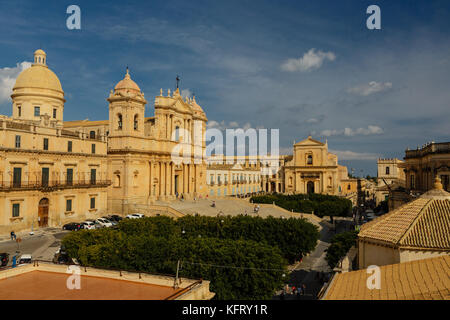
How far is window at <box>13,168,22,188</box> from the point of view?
103 feet

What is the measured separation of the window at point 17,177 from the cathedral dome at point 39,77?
14.7 m

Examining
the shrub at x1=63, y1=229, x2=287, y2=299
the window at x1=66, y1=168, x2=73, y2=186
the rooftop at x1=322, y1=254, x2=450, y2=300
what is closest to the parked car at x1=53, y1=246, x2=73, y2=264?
the shrub at x1=63, y1=229, x2=287, y2=299

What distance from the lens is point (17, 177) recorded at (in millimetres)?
31766

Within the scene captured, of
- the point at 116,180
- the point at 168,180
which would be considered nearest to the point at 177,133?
the point at 168,180

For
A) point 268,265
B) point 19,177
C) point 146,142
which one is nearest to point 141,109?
point 146,142

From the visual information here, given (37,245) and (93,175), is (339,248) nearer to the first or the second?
(37,245)

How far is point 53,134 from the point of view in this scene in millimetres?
35469

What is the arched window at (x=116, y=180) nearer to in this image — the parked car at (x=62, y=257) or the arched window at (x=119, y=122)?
the arched window at (x=119, y=122)

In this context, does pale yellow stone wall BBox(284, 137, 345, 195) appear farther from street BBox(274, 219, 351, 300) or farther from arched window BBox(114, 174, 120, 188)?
arched window BBox(114, 174, 120, 188)

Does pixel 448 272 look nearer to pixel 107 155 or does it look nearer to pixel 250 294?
pixel 250 294

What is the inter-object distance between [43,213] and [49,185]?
2.99 meters

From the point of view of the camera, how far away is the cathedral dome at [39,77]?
4141cm

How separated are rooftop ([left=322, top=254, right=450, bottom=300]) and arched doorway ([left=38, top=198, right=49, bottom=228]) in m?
31.6
